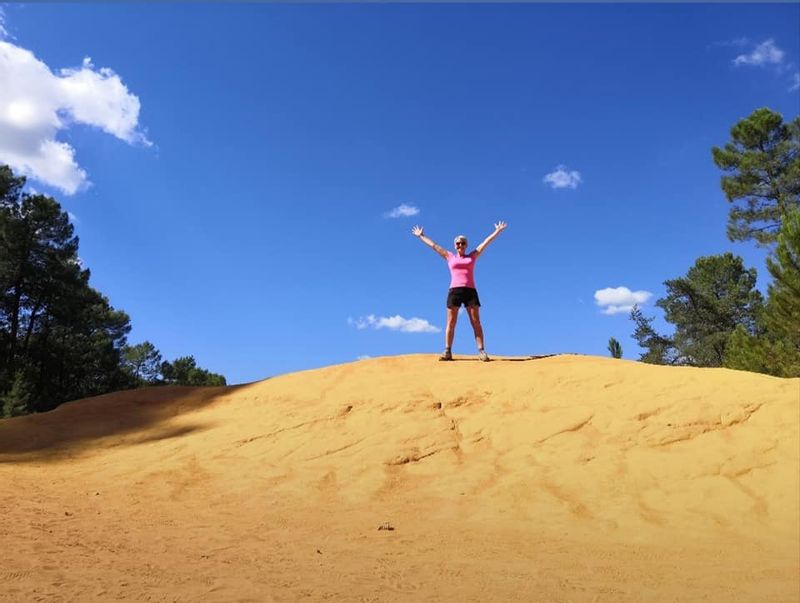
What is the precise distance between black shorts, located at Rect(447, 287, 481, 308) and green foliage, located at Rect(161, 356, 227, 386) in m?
36.3

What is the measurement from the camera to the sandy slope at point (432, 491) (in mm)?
3586

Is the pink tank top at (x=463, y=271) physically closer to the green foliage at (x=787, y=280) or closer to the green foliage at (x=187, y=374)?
the green foliage at (x=787, y=280)

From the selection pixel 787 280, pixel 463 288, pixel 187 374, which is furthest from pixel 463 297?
pixel 187 374

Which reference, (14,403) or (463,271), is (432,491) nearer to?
(463,271)

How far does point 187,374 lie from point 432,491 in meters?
42.9

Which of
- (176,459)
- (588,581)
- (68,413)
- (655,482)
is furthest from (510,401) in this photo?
(68,413)

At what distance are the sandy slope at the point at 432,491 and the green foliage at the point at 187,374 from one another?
33.6 m

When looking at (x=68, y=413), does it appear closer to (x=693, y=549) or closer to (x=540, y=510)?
(x=540, y=510)

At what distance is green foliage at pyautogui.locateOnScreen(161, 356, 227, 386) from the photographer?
41128 millimetres

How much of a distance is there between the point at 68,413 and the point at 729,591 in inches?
411

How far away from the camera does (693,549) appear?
14.7 ft

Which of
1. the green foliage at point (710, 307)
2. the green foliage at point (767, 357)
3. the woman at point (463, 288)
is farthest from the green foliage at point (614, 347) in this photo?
the woman at point (463, 288)

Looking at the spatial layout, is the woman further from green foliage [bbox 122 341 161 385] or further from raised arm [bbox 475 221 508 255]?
green foliage [bbox 122 341 161 385]

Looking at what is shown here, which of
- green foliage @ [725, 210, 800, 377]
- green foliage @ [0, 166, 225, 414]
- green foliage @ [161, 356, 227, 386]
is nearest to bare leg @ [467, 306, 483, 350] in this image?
green foliage @ [725, 210, 800, 377]
